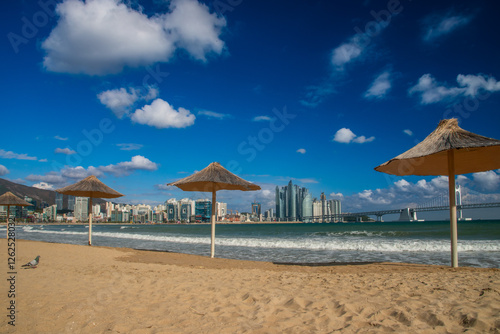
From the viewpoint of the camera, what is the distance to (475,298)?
3.43 m

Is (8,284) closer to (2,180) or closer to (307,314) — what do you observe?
(307,314)

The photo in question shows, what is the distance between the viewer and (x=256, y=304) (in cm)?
360

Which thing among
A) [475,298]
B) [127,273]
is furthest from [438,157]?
[127,273]

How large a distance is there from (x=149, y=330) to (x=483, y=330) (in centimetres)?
304

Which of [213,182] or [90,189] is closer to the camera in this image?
[213,182]

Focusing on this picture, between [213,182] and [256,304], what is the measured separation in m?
4.79

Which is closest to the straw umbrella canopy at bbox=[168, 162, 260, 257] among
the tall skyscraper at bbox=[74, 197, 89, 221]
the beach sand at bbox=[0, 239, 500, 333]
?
the beach sand at bbox=[0, 239, 500, 333]

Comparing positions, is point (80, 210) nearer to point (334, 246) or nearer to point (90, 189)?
point (90, 189)

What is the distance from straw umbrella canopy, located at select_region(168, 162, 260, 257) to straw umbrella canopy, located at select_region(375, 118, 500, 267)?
146 inches

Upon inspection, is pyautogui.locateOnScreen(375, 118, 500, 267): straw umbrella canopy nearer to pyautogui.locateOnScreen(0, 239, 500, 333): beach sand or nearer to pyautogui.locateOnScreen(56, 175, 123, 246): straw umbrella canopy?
pyautogui.locateOnScreen(0, 239, 500, 333): beach sand

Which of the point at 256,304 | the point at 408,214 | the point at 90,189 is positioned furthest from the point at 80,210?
the point at 256,304

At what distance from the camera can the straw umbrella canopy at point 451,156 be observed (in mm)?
5289

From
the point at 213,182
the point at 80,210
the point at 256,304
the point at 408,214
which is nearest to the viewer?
the point at 256,304

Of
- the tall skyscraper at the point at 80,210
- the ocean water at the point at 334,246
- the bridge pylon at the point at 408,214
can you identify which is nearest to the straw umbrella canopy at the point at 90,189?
the ocean water at the point at 334,246
